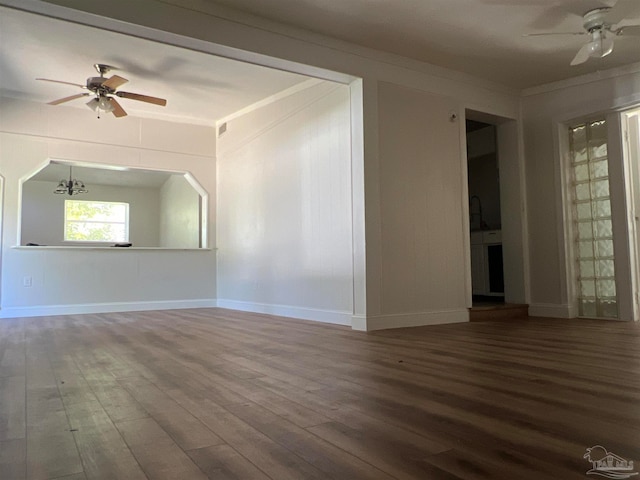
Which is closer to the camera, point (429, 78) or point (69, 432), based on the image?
point (69, 432)

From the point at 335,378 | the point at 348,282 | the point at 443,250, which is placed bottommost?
the point at 335,378

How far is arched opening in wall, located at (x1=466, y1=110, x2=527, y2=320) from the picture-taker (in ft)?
17.5

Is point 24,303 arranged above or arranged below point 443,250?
below

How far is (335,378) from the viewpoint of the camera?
221cm

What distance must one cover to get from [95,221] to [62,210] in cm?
71

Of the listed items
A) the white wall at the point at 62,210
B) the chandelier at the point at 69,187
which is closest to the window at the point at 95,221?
the white wall at the point at 62,210

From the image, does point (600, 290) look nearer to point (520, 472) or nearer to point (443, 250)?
point (443, 250)

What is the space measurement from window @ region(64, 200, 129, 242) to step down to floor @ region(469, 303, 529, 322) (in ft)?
29.3

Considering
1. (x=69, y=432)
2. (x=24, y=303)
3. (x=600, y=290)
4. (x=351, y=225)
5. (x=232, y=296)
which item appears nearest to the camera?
(x=69, y=432)

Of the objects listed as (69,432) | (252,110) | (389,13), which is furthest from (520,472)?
(252,110)

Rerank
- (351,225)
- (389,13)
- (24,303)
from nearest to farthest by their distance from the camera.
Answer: (389,13) < (351,225) < (24,303)

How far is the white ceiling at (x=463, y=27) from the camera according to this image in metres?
3.46

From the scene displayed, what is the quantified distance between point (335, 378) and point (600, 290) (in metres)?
3.94

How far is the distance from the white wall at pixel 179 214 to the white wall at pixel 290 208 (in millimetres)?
1748
